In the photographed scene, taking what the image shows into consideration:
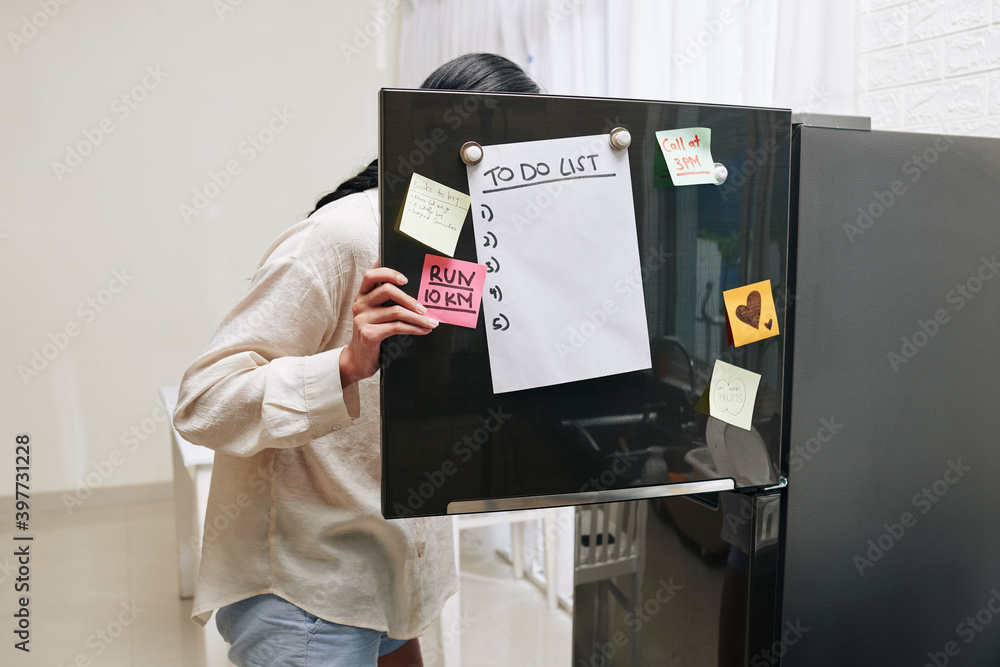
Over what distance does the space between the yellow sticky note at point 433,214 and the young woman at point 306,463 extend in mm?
120

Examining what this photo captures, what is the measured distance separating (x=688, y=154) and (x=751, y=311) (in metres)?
0.22

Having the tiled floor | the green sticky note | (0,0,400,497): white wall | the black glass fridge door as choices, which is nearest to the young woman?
the black glass fridge door

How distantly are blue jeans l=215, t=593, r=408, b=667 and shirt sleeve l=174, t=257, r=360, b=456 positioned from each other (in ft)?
0.82

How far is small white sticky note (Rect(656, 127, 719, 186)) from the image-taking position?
920mm

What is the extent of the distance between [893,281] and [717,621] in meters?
0.55

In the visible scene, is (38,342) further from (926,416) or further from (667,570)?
(926,416)

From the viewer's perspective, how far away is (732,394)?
969 millimetres

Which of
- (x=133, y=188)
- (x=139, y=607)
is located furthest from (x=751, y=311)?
(x=133, y=188)

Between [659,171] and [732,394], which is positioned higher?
[659,171]

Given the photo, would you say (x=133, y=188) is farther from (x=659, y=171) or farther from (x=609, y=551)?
(x=659, y=171)

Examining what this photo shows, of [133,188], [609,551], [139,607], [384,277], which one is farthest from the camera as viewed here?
[133,188]

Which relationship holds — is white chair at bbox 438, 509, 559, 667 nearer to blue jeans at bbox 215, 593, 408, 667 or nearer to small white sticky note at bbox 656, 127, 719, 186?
blue jeans at bbox 215, 593, 408, 667

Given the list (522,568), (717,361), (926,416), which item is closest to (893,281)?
(926,416)

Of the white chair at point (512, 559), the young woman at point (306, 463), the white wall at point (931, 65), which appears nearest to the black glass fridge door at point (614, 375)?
the young woman at point (306, 463)
